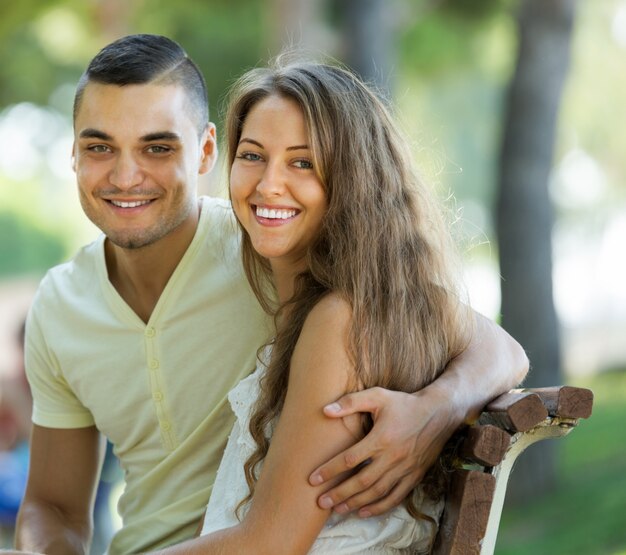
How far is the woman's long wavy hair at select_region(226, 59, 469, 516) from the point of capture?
2.26 meters

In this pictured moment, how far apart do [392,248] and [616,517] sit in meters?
4.37

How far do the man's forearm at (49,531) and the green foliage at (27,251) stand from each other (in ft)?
52.7

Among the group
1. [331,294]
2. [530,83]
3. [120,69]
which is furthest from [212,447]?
[530,83]

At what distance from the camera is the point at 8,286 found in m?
16.4

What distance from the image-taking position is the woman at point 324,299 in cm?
216

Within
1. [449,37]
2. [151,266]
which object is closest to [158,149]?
[151,266]

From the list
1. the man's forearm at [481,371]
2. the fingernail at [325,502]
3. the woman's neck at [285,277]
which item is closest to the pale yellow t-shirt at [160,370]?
the woman's neck at [285,277]

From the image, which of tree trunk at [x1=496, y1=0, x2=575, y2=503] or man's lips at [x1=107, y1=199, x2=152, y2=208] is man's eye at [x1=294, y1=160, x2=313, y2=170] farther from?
tree trunk at [x1=496, y1=0, x2=575, y2=503]

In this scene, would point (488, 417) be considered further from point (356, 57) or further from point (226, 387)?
point (356, 57)

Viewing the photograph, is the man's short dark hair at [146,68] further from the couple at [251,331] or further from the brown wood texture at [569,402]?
the brown wood texture at [569,402]

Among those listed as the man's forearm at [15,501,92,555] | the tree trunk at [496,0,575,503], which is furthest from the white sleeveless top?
the tree trunk at [496,0,575,503]

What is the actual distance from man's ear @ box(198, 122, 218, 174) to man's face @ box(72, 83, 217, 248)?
11 centimetres

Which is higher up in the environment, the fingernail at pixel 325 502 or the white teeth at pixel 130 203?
the white teeth at pixel 130 203

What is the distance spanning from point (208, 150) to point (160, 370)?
67cm
